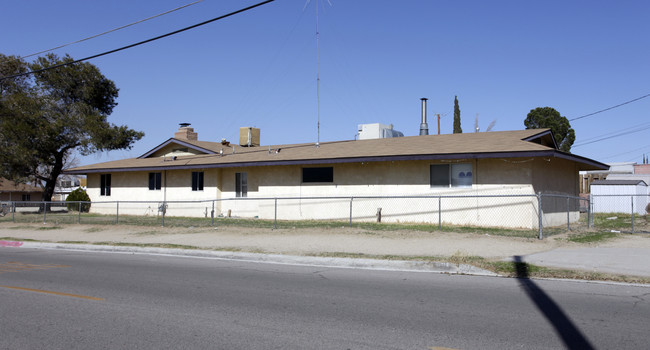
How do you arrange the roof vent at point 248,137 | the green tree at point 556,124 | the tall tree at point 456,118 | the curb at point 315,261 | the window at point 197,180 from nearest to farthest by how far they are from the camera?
1. the curb at point 315,261
2. the window at point 197,180
3. the roof vent at point 248,137
4. the tall tree at point 456,118
5. the green tree at point 556,124

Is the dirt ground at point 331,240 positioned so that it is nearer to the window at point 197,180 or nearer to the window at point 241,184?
the window at point 241,184

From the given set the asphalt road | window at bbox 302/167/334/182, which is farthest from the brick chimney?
the asphalt road

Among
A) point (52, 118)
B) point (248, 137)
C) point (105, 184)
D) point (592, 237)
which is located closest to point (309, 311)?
point (592, 237)

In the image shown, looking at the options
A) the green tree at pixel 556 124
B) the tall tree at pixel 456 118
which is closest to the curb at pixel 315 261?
the tall tree at pixel 456 118

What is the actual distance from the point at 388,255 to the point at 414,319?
5659 mm

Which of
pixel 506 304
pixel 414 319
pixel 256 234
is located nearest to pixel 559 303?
pixel 506 304

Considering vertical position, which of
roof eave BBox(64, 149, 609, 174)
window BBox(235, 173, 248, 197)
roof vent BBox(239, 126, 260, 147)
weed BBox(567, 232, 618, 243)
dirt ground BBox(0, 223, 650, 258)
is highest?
roof vent BBox(239, 126, 260, 147)

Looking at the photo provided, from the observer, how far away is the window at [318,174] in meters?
22.7

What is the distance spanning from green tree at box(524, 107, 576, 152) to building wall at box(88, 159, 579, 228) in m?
31.8

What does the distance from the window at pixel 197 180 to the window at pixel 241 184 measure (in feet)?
7.45

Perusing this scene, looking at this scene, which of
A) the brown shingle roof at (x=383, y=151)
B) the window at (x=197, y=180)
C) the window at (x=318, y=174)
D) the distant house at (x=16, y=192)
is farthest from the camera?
the distant house at (x=16, y=192)

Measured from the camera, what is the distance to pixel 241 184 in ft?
84.5

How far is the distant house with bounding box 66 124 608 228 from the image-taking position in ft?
61.3

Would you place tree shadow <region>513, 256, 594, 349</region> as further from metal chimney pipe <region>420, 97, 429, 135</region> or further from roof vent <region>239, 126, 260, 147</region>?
roof vent <region>239, 126, 260, 147</region>
